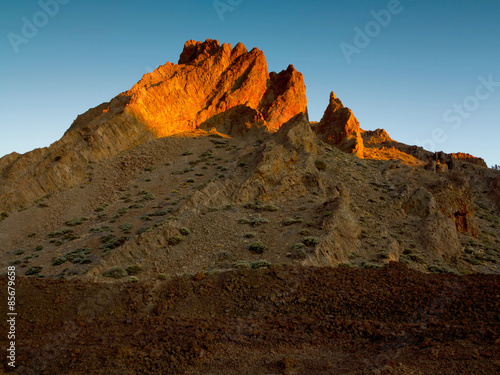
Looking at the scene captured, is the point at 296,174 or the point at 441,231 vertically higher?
the point at 296,174

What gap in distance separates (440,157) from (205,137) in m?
50.1

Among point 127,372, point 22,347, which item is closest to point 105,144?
point 22,347

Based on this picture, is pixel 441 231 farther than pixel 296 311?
Yes

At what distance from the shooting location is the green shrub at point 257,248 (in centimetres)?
2258

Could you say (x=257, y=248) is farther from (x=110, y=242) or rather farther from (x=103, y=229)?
(x=103, y=229)


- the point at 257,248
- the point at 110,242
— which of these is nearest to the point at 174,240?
the point at 110,242

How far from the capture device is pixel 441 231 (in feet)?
94.8

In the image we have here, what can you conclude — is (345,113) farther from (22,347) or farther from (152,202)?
(22,347)

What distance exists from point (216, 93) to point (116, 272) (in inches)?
1400

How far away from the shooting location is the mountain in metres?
11.2

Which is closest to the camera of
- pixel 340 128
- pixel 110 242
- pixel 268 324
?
pixel 268 324

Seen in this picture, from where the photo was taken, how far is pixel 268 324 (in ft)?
43.2

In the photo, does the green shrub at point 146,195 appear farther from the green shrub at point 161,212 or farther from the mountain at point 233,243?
the green shrub at point 161,212

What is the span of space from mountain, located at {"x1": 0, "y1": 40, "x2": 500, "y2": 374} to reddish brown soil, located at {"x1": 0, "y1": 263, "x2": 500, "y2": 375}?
0.07 metres
